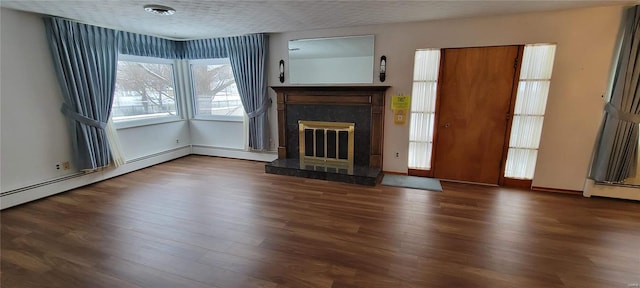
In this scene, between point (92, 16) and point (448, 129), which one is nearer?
point (92, 16)

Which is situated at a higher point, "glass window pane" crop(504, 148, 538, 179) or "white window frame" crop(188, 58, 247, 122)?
"white window frame" crop(188, 58, 247, 122)

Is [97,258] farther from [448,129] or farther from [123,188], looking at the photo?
[448,129]

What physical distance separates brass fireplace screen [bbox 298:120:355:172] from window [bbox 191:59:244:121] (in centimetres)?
143

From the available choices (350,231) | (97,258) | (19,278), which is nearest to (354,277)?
(350,231)

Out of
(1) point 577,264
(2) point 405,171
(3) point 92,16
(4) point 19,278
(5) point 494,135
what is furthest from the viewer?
(2) point 405,171

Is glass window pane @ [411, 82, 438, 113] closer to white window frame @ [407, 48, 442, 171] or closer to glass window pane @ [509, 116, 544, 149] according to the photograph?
white window frame @ [407, 48, 442, 171]

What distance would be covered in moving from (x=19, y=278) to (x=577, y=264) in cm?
409

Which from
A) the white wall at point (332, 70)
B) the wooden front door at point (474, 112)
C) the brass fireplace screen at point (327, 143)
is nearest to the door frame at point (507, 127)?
the wooden front door at point (474, 112)

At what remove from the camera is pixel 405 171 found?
4.06 meters

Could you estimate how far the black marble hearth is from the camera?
3730mm

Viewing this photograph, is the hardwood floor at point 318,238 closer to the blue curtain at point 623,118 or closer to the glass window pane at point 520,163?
the glass window pane at point 520,163

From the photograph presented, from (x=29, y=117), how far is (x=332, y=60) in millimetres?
3784

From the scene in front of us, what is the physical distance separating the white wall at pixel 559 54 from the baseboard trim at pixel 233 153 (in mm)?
2577

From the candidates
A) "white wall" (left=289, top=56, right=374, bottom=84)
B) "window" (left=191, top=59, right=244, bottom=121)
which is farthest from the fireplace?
"window" (left=191, top=59, right=244, bottom=121)
